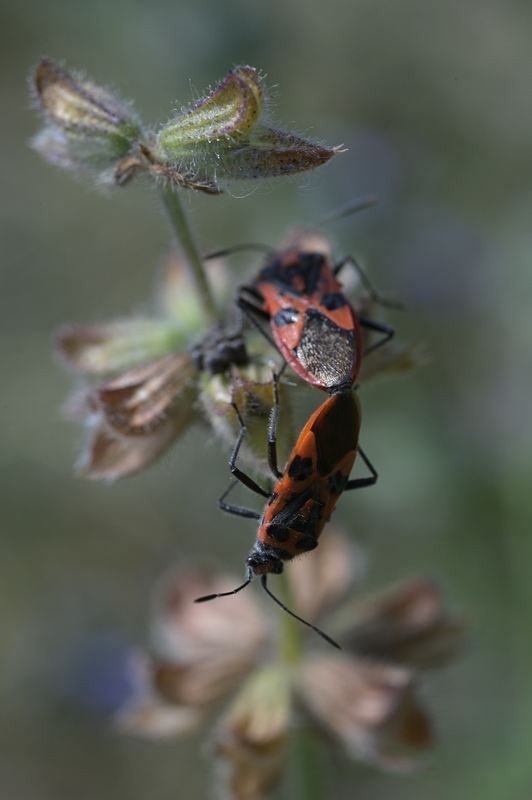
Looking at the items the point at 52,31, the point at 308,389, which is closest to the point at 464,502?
the point at 308,389

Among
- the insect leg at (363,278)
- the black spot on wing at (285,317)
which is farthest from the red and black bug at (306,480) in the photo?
the insect leg at (363,278)

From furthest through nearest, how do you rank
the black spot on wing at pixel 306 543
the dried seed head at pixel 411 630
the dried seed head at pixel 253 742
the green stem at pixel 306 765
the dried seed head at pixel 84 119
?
1. the dried seed head at pixel 411 630
2. the green stem at pixel 306 765
3. the dried seed head at pixel 253 742
4. the black spot on wing at pixel 306 543
5. the dried seed head at pixel 84 119

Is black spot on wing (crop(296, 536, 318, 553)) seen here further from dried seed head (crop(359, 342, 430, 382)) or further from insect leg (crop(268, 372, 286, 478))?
dried seed head (crop(359, 342, 430, 382))

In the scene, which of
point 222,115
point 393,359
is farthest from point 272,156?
point 393,359

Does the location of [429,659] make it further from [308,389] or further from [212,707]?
[308,389]

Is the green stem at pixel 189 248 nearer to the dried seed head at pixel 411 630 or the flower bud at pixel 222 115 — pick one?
the flower bud at pixel 222 115

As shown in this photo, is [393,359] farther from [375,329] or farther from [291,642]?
[291,642]

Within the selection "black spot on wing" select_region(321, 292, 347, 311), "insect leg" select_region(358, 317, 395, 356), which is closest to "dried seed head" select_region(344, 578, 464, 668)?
"insect leg" select_region(358, 317, 395, 356)
